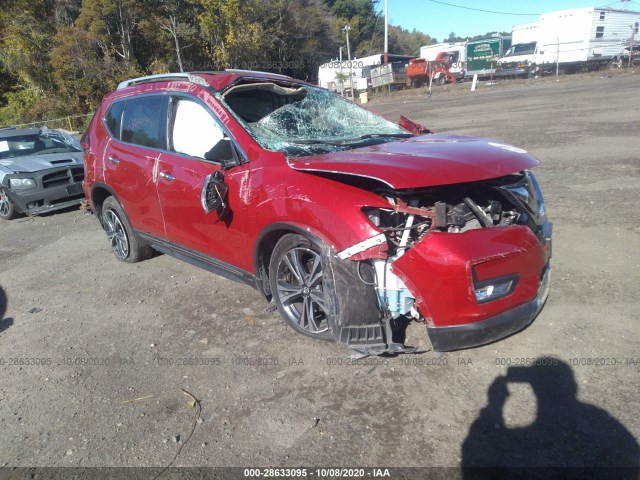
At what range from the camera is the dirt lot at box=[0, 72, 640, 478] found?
2.53 meters

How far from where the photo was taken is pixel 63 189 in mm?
8484

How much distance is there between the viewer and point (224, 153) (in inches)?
143

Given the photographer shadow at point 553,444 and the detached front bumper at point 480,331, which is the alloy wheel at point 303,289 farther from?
the photographer shadow at point 553,444

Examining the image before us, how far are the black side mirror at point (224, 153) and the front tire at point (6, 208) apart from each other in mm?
6656

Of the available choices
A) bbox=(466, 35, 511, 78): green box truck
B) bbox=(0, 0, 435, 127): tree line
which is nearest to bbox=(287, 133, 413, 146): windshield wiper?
bbox=(0, 0, 435, 127): tree line

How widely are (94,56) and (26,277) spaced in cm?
2339

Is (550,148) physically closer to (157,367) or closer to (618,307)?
(618,307)

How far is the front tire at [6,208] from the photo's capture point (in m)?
8.51

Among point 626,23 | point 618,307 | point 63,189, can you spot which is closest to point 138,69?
point 63,189

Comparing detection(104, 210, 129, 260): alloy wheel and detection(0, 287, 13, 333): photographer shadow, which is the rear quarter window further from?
detection(0, 287, 13, 333): photographer shadow

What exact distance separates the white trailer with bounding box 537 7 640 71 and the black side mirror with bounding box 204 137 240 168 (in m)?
32.4

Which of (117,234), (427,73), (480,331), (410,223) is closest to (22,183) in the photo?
(117,234)

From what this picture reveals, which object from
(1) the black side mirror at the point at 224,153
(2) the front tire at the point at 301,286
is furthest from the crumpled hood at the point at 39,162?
(2) the front tire at the point at 301,286

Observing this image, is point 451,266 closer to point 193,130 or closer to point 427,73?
point 193,130
